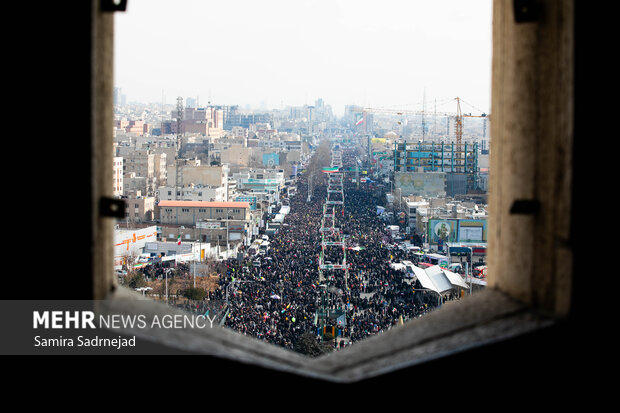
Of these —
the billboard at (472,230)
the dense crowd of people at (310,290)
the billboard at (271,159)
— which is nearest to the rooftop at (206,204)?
the dense crowd of people at (310,290)

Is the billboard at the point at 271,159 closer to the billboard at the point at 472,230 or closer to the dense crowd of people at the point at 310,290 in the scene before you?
the dense crowd of people at the point at 310,290

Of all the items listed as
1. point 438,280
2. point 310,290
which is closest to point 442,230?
point 438,280

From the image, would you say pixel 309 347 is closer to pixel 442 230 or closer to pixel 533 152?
pixel 533 152

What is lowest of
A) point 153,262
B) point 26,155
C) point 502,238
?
point 153,262

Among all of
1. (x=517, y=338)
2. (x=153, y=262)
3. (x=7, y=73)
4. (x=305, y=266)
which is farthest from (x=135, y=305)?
(x=153, y=262)

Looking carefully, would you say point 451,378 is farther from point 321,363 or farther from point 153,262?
point 153,262
